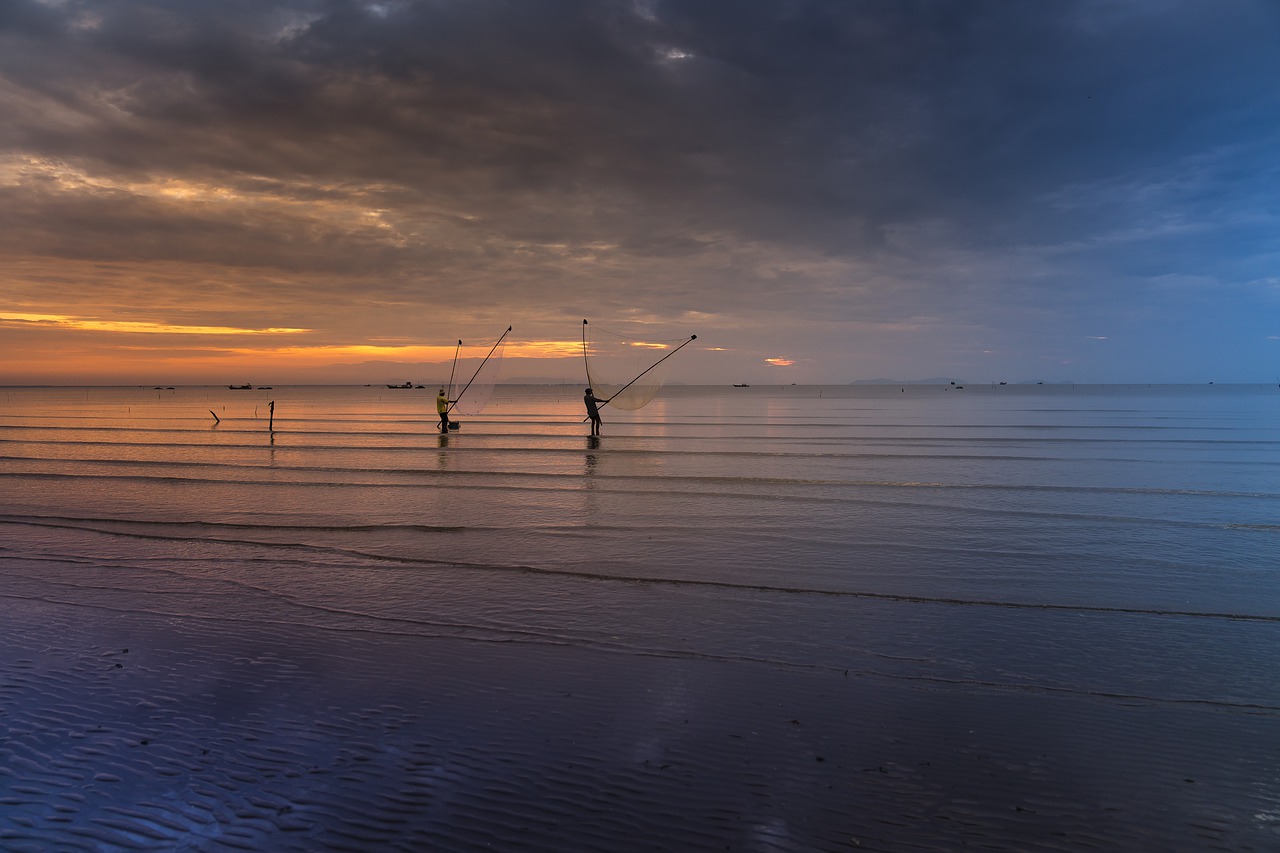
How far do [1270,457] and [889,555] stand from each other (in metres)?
23.8

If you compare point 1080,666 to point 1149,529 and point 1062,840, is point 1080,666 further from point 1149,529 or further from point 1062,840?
point 1149,529

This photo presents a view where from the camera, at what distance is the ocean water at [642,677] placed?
14.3 ft

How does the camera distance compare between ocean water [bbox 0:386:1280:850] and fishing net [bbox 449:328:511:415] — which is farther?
fishing net [bbox 449:328:511:415]

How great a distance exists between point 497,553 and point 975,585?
23.6 feet

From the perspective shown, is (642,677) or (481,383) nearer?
(642,677)

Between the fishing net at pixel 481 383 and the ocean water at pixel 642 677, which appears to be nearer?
the ocean water at pixel 642 677

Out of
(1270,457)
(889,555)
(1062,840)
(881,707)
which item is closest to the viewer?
(1062,840)

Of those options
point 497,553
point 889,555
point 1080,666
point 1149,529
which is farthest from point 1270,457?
point 497,553

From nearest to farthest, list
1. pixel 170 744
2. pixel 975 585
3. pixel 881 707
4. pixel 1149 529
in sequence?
pixel 170 744, pixel 881 707, pixel 975 585, pixel 1149 529

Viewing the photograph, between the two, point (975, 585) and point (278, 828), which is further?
point (975, 585)

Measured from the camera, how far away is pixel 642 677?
6.54 meters

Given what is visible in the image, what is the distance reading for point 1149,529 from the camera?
532 inches

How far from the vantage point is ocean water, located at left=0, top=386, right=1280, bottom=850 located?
14.3ft

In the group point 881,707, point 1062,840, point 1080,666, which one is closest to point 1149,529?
point 1080,666
